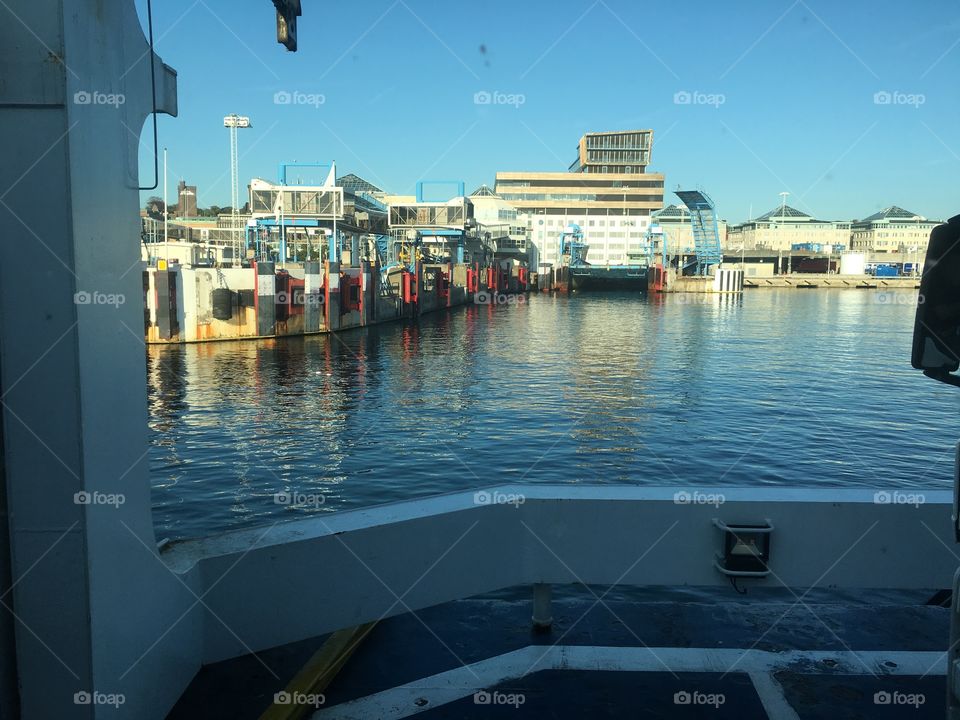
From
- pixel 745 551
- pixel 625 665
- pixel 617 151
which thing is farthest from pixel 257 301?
pixel 617 151

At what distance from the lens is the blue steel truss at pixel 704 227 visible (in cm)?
8721

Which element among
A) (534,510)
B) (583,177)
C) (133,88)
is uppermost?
(583,177)

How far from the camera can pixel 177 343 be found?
98.8ft

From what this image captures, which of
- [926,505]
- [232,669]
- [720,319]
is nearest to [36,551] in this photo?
[232,669]

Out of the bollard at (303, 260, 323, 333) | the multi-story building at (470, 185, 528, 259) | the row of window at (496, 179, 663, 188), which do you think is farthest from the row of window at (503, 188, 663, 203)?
the bollard at (303, 260, 323, 333)

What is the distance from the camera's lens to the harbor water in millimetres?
12906

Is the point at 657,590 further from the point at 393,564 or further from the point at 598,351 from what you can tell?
the point at 598,351

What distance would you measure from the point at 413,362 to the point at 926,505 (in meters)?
24.3

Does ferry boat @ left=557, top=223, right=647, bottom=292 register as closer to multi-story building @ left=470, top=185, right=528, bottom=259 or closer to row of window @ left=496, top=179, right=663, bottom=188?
multi-story building @ left=470, top=185, right=528, bottom=259

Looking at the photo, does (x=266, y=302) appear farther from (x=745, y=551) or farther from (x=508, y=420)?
(x=745, y=551)

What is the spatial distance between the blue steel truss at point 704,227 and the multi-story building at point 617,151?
4967 cm

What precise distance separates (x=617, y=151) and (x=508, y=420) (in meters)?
132

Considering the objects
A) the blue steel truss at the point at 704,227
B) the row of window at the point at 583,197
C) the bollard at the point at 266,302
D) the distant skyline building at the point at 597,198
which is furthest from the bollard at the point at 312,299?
the row of window at the point at 583,197

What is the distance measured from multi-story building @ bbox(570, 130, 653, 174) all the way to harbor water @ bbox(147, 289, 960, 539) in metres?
110
